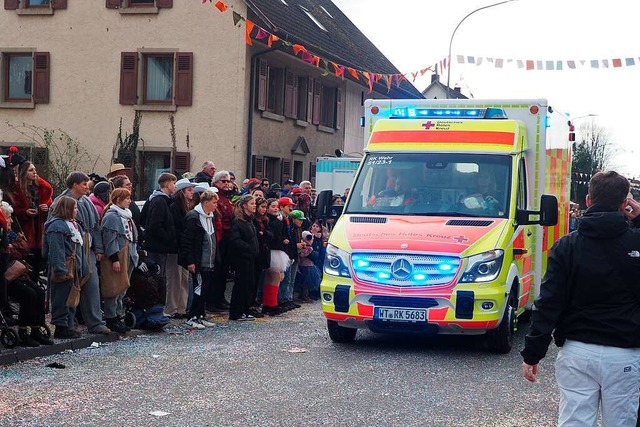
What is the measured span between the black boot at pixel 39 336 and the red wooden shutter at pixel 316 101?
24.4 m

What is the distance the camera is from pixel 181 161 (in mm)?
29203

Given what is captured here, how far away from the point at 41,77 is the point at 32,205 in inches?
723

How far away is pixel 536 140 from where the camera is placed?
13203 millimetres

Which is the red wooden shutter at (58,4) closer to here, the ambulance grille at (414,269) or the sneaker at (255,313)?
the sneaker at (255,313)

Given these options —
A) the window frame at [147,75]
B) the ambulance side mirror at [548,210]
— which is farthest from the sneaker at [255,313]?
the window frame at [147,75]

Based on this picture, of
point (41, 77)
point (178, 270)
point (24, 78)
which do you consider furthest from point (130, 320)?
point (24, 78)

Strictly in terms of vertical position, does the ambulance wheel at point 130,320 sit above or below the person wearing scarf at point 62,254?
below

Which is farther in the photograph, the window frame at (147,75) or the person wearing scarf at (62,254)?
the window frame at (147,75)

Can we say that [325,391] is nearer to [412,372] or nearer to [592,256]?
[412,372]

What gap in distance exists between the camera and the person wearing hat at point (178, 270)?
545 inches

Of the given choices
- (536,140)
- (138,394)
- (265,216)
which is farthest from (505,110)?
(138,394)

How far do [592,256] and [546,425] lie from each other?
116 inches

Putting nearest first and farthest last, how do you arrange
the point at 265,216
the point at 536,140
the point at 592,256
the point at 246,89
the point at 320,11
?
the point at 592,256, the point at 536,140, the point at 265,216, the point at 246,89, the point at 320,11

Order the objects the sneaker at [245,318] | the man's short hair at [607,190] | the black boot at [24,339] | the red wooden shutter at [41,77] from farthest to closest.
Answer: the red wooden shutter at [41,77], the sneaker at [245,318], the black boot at [24,339], the man's short hair at [607,190]
